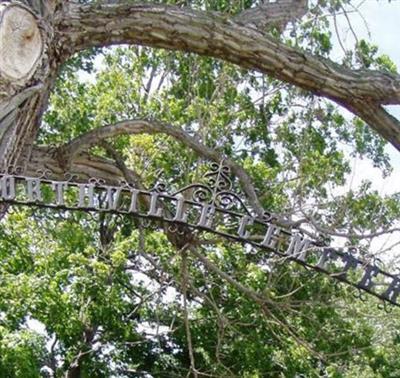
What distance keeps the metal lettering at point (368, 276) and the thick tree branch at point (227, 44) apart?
0.85 m

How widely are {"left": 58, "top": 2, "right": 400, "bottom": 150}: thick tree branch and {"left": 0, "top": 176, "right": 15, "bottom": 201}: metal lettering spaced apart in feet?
2.95

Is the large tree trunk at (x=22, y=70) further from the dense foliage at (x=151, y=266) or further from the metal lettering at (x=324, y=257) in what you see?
the dense foliage at (x=151, y=266)

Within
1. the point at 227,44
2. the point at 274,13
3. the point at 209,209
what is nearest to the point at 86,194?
the point at 209,209

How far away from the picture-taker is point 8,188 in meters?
3.19

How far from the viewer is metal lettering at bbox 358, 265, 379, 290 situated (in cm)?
338

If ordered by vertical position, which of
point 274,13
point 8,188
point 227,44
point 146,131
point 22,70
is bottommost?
point 8,188

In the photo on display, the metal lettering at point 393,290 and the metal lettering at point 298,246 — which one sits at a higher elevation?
the metal lettering at point 298,246

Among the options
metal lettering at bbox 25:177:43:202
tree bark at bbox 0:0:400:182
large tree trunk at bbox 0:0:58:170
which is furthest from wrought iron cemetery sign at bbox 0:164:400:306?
tree bark at bbox 0:0:400:182

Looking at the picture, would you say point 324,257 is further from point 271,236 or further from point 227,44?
point 227,44

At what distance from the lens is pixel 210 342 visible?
10742mm

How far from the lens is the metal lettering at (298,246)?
3.31 metres

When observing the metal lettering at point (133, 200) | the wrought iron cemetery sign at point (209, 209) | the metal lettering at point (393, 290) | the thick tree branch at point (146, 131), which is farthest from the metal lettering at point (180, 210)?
the thick tree branch at point (146, 131)

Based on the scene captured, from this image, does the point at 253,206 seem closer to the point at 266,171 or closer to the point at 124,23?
the point at 124,23

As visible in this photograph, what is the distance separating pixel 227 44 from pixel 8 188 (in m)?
1.30
